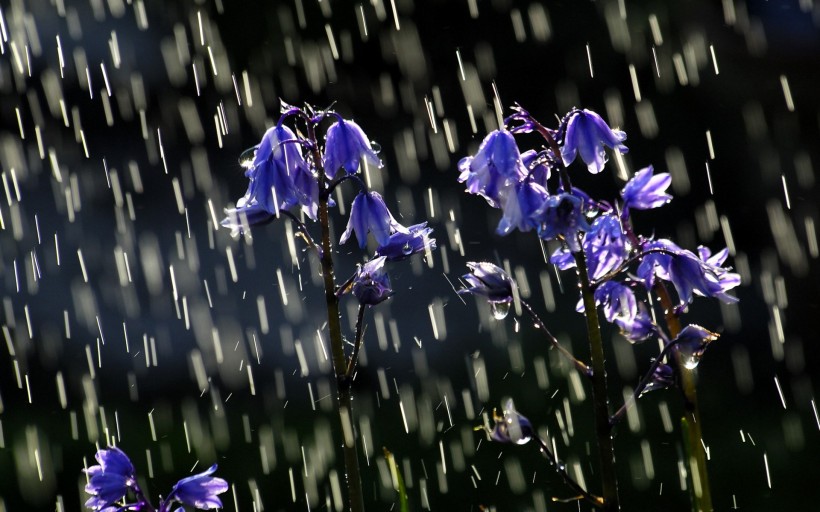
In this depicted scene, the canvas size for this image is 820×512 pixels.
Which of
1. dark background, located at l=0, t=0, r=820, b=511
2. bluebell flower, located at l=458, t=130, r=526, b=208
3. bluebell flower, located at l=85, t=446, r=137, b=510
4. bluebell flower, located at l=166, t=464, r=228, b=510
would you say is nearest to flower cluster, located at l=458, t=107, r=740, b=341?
bluebell flower, located at l=458, t=130, r=526, b=208

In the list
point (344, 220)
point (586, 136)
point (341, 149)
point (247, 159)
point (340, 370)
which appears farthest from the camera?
point (344, 220)

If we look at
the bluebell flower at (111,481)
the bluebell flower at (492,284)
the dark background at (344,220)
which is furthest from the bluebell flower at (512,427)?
the dark background at (344,220)

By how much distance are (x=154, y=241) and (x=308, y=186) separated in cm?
567

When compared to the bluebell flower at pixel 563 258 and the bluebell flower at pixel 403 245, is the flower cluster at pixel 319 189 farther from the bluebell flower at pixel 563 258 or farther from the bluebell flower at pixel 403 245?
the bluebell flower at pixel 563 258

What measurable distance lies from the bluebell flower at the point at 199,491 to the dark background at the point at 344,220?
270 centimetres

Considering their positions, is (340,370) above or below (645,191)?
below

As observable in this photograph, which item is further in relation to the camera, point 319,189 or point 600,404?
point 319,189

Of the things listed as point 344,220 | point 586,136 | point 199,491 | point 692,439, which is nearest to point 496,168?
point 586,136

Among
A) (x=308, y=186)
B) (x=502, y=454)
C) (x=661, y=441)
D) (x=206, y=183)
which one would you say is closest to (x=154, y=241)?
(x=206, y=183)

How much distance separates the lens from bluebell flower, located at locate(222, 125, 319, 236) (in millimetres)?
1788

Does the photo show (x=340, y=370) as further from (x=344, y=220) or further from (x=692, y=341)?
(x=344, y=220)

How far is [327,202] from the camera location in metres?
1.79

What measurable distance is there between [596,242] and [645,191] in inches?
6.4

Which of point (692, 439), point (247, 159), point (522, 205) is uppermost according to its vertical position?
point (247, 159)
